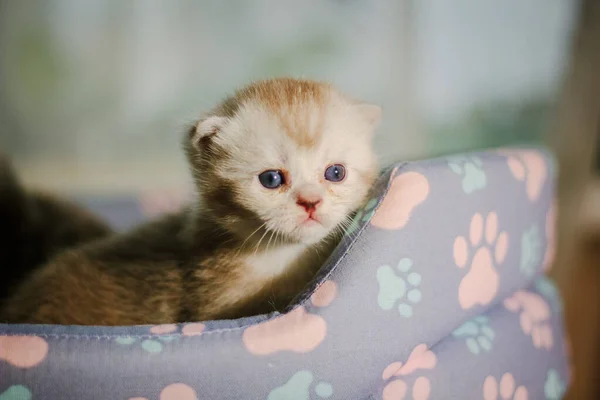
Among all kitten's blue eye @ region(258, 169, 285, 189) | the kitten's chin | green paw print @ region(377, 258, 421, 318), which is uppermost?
kitten's blue eye @ region(258, 169, 285, 189)

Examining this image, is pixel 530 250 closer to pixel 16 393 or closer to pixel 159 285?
pixel 159 285

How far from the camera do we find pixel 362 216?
794 millimetres

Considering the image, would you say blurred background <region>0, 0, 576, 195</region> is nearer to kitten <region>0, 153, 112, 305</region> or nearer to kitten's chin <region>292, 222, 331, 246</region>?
kitten <region>0, 153, 112, 305</region>

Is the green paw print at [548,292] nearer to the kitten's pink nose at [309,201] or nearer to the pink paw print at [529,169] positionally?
the pink paw print at [529,169]

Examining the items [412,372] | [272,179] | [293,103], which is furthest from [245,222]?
[412,372]

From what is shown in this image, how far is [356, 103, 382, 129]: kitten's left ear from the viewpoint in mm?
904

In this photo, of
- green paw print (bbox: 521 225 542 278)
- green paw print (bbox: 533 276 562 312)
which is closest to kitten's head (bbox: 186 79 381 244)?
green paw print (bbox: 521 225 542 278)

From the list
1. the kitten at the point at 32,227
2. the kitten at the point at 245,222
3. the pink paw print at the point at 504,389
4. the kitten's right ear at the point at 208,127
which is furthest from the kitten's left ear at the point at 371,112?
the kitten at the point at 32,227

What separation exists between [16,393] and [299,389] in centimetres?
34

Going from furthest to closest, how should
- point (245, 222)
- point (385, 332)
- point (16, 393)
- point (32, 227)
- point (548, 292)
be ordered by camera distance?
point (32, 227) < point (548, 292) < point (245, 222) < point (385, 332) < point (16, 393)

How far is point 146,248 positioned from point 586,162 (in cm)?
156

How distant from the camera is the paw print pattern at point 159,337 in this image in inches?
25.3

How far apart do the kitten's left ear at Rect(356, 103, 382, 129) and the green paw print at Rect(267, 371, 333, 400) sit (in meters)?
0.44

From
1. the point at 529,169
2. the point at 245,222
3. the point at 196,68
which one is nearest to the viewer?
the point at 245,222
